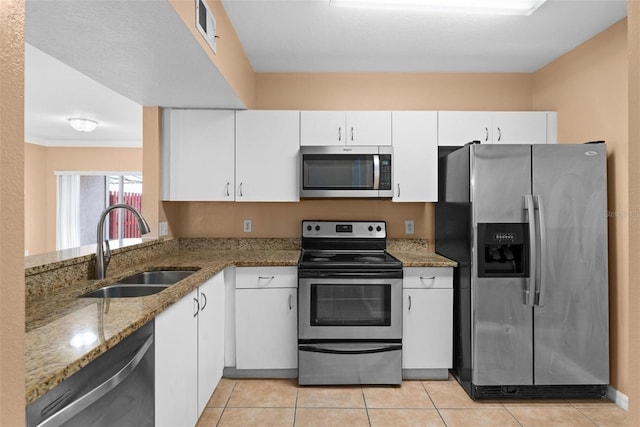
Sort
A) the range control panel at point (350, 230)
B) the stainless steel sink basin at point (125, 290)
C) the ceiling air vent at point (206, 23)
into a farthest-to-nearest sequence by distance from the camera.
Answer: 1. the range control panel at point (350, 230)
2. the stainless steel sink basin at point (125, 290)
3. the ceiling air vent at point (206, 23)

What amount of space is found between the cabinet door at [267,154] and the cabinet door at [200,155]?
0.09 meters

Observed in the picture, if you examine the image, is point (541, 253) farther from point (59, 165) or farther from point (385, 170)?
point (59, 165)

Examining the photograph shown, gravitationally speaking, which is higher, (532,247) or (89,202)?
(89,202)

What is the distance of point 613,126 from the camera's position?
2.60 metres

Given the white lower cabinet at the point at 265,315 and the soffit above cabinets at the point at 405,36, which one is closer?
the soffit above cabinets at the point at 405,36

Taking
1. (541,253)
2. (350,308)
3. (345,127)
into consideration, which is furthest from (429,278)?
(345,127)

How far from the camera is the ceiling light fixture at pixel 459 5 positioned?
225cm

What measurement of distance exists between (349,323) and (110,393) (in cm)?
180

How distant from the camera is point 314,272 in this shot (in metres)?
2.79

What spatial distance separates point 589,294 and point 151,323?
2630 mm

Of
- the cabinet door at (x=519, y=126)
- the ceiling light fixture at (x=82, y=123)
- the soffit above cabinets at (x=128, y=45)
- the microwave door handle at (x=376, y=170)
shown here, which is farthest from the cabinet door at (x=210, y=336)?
the ceiling light fixture at (x=82, y=123)

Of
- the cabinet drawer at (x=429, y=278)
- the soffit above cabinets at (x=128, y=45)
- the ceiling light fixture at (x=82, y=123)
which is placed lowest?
the cabinet drawer at (x=429, y=278)

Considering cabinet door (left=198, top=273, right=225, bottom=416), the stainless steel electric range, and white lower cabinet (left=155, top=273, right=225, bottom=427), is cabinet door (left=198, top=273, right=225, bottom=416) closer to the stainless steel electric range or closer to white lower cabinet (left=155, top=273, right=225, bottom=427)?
white lower cabinet (left=155, top=273, right=225, bottom=427)

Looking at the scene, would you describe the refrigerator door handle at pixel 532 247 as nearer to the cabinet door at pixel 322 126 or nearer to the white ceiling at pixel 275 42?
the white ceiling at pixel 275 42
